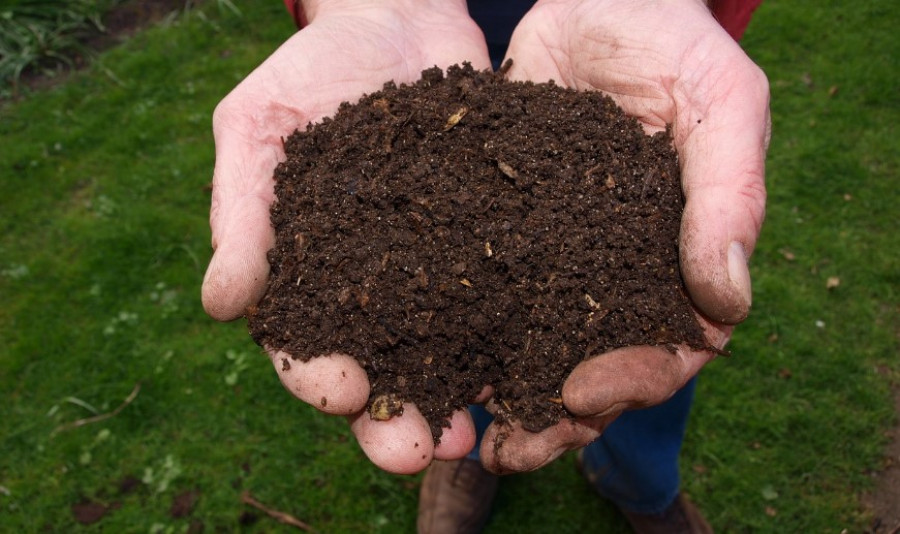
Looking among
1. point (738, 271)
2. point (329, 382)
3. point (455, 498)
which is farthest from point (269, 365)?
point (738, 271)

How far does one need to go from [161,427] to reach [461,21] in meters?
2.71

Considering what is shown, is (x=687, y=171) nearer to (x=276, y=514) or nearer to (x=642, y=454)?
(x=642, y=454)

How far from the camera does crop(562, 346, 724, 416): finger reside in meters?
1.83

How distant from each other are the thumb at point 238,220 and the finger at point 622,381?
1.03 m

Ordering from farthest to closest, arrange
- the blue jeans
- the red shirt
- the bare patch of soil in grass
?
1. the bare patch of soil in grass
2. the blue jeans
3. the red shirt

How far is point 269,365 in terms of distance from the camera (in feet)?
12.9

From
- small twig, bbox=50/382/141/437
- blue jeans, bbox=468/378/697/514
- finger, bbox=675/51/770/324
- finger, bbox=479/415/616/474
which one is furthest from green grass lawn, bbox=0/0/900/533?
finger, bbox=675/51/770/324

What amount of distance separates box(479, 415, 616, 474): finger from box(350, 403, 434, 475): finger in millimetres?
194

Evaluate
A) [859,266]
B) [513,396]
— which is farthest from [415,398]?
[859,266]

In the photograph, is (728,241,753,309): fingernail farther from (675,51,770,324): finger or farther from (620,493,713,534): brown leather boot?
(620,493,713,534): brown leather boot

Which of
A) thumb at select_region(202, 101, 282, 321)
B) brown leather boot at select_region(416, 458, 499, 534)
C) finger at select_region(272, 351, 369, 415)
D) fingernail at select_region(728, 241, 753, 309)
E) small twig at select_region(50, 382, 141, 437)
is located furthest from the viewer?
small twig at select_region(50, 382, 141, 437)

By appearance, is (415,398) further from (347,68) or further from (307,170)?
(347,68)

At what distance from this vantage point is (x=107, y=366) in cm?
397

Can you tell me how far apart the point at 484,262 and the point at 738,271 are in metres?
0.73
